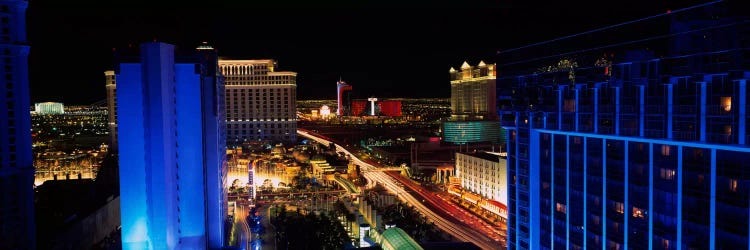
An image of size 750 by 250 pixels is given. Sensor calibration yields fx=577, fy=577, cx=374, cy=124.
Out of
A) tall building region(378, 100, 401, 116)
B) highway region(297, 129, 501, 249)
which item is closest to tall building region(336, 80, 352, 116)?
tall building region(378, 100, 401, 116)

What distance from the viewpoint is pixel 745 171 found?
10250mm

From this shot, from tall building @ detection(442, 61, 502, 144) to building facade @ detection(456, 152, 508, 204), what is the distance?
20.5m

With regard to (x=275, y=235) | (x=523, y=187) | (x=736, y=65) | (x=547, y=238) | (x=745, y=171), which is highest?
(x=736, y=65)

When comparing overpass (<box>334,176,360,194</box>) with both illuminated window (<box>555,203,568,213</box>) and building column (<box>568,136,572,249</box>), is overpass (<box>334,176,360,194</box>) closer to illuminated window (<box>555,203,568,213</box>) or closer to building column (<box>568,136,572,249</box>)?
illuminated window (<box>555,203,568,213</box>)

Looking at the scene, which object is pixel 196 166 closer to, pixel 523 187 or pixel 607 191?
pixel 523 187

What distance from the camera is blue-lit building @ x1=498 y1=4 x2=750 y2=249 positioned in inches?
411

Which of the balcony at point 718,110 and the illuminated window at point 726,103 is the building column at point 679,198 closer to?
→ the balcony at point 718,110

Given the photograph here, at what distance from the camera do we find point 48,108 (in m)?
107

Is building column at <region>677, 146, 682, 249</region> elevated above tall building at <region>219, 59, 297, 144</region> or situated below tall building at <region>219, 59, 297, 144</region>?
below

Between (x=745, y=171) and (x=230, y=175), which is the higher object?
(x=745, y=171)

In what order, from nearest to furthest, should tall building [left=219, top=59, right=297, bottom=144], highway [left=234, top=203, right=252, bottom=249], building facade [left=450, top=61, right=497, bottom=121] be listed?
1. highway [left=234, top=203, right=252, bottom=249]
2. tall building [left=219, top=59, right=297, bottom=144]
3. building facade [left=450, top=61, right=497, bottom=121]

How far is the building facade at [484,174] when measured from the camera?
1201 inches

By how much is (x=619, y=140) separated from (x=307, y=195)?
2408 centimetres

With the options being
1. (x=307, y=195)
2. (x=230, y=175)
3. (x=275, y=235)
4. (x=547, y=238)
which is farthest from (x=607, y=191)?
(x=230, y=175)
